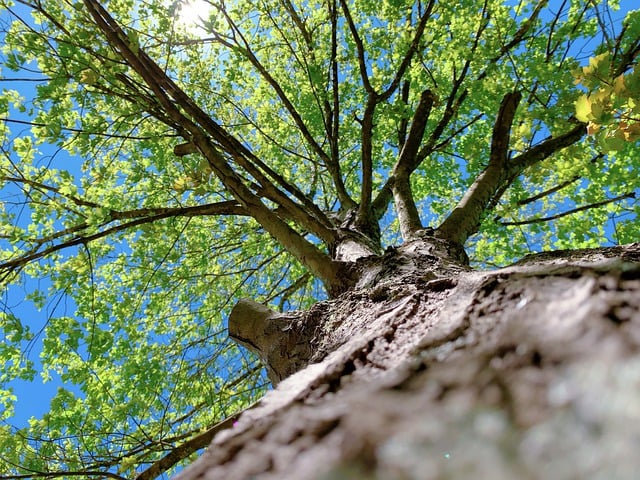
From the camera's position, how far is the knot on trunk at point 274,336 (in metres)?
1.94

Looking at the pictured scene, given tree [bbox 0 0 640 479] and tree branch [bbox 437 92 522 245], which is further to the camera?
tree branch [bbox 437 92 522 245]

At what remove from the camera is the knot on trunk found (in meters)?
1.94

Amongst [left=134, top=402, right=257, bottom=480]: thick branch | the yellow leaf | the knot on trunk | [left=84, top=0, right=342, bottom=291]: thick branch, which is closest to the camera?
the yellow leaf

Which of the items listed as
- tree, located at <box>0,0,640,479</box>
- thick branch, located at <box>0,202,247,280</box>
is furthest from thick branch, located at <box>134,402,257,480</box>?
thick branch, located at <box>0,202,247,280</box>

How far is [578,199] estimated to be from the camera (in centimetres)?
546

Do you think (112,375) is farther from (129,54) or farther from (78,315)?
(129,54)

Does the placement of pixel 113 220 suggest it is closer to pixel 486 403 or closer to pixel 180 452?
pixel 180 452

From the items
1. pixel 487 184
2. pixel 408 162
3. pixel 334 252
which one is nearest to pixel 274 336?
pixel 334 252

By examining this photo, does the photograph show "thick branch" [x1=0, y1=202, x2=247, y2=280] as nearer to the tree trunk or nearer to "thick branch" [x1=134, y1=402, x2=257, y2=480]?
"thick branch" [x1=134, y1=402, x2=257, y2=480]

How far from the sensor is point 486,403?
37 centimetres

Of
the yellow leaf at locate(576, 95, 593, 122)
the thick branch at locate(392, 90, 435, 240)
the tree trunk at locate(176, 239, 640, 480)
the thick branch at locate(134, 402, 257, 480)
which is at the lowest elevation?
the tree trunk at locate(176, 239, 640, 480)

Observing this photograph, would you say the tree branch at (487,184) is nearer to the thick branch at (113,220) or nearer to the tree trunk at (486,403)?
the thick branch at (113,220)

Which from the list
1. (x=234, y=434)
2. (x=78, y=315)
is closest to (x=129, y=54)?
Answer: (x=234, y=434)

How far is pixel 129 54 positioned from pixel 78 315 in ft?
11.0
